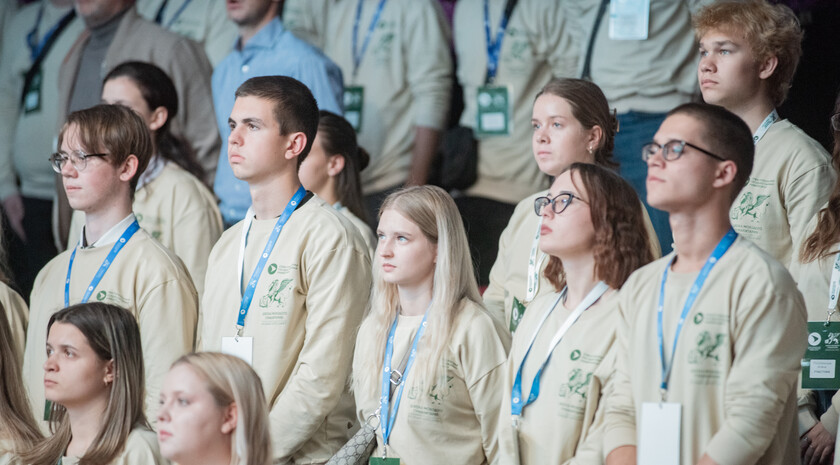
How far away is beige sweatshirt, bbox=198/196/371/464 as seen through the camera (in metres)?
3.46

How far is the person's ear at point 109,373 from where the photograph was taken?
3.25 meters

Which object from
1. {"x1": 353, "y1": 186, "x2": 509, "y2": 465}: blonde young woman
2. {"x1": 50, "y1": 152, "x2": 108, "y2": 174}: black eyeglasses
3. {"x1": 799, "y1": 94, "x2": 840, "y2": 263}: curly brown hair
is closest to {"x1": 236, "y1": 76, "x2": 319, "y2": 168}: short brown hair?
{"x1": 353, "y1": 186, "x2": 509, "y2": 465}: blonde young woman

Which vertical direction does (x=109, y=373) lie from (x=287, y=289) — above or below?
below

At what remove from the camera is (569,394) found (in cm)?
298

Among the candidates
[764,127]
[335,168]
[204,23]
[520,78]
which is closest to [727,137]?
[764,127]

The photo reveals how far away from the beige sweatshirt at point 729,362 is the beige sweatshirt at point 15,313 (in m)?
2.29

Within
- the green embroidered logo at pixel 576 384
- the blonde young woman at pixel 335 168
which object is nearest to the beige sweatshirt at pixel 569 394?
the green embroidered logo at pixel 576 384

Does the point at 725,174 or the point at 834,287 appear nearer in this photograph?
the point at 725,174

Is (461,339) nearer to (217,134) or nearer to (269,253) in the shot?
(269,253)

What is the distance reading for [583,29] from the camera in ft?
17.5

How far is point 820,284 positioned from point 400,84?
289cm

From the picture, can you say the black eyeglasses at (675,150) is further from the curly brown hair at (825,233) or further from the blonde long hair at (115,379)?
the blonde long hair at (115,379)

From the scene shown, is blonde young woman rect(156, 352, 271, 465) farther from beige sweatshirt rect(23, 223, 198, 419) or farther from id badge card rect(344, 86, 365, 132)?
id badge card rect(344, 86, 365, 132)

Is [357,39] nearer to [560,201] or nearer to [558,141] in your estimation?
[558,141]
